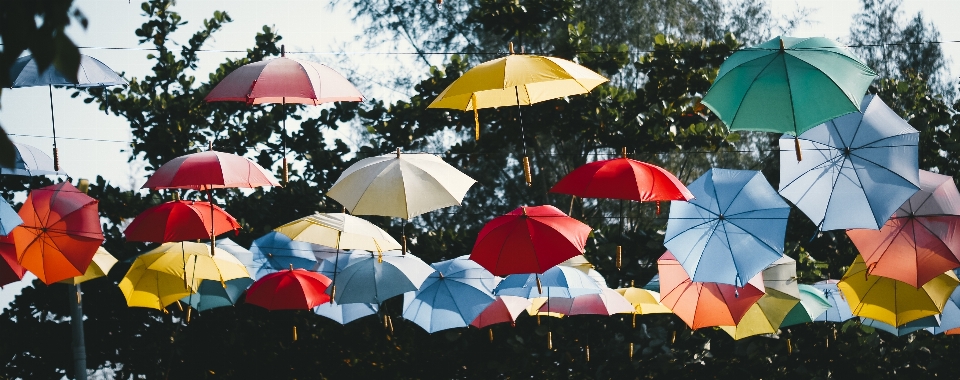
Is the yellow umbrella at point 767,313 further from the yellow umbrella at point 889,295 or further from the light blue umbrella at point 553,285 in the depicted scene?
the light blue umbrella at point 553,285

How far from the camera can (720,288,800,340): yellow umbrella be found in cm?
907

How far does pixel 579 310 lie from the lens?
9227 mm

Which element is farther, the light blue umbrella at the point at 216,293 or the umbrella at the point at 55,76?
the light blue umbrella at the point at 216,293

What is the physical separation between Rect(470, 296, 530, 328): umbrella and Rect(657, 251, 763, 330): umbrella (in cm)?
145

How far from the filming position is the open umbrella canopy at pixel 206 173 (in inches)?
329

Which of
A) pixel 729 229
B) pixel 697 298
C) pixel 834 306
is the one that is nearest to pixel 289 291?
pixel 697 298

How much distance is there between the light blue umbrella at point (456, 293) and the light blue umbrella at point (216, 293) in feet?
5.92

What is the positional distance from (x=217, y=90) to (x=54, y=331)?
594 cm

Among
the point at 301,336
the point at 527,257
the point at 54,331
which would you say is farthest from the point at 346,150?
the point at 527,257

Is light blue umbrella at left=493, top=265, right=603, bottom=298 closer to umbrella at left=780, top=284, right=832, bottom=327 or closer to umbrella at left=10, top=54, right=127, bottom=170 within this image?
umbrella at left=780, top=284, right=832, bottom=327

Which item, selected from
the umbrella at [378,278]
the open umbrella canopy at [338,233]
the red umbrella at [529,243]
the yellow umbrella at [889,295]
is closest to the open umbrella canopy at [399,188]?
the red umbrella at [529,243]

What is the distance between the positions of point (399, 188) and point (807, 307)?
3826mm

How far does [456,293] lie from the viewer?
371 inches

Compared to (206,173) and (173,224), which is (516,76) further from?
(173,224)
